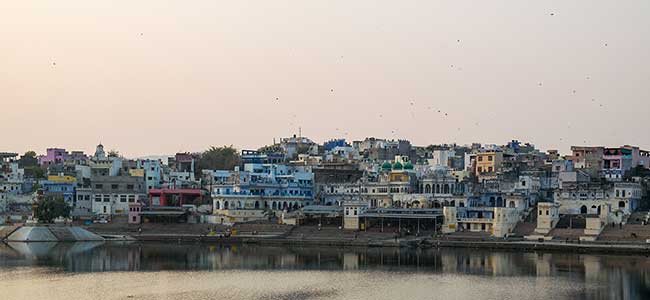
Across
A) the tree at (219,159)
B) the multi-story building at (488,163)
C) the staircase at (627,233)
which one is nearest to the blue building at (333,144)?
the tree at (219,159)

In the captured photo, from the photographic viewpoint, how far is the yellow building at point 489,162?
6969cm

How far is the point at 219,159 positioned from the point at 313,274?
46.4 m

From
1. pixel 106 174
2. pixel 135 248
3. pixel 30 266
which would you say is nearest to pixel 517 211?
pixel 135 248

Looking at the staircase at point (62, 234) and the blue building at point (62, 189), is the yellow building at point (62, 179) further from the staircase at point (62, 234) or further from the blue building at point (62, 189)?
the staircase at point (62, 234)

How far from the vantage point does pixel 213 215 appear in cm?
6706

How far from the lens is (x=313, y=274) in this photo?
1694 inches

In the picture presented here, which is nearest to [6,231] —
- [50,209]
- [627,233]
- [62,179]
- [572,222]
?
[50,209]

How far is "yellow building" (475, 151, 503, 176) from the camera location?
229ft

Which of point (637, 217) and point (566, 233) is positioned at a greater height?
point (637, 217)

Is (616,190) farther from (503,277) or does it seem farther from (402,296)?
(402,296)

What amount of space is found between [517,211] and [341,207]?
12.1 m

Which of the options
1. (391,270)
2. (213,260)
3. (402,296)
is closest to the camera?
(402,296)

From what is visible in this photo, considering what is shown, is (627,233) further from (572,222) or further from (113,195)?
(113,195)

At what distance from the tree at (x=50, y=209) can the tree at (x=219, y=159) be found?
21687 millimetres
